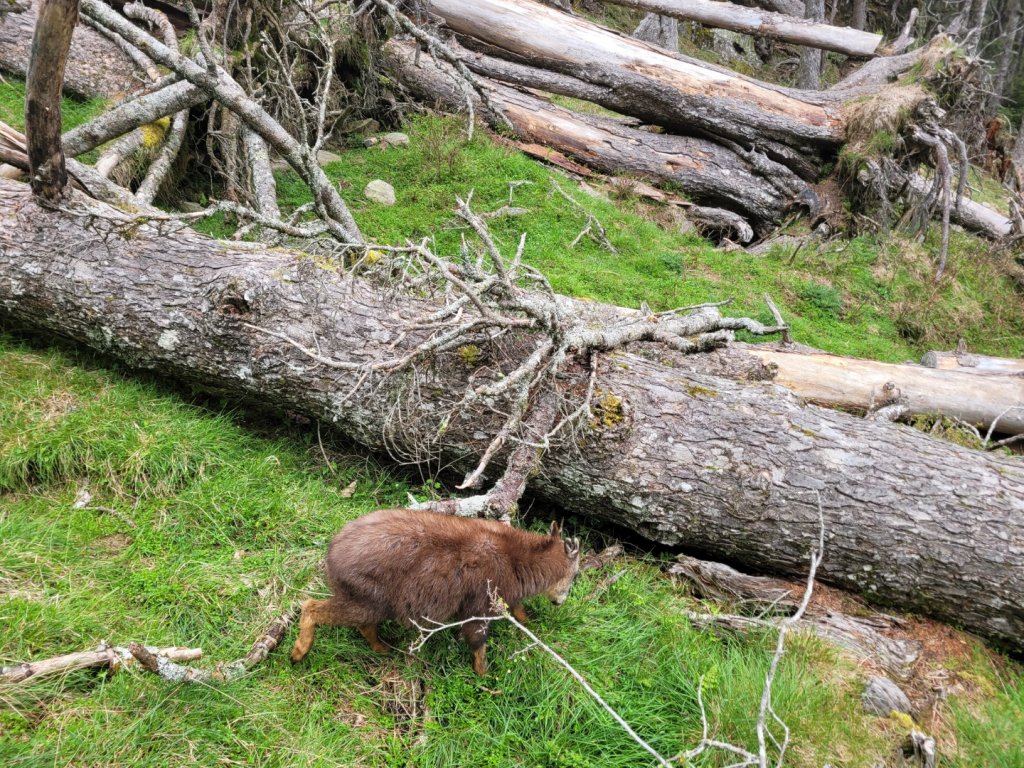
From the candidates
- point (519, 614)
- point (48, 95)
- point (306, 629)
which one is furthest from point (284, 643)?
point (48, 95)

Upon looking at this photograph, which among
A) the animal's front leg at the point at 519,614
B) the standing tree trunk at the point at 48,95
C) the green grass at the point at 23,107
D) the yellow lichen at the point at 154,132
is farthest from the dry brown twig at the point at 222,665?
the green grass at the point at 23,107

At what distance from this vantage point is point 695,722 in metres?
2.92

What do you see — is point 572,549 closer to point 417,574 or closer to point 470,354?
point 417,574

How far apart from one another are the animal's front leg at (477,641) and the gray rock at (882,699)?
1.82m

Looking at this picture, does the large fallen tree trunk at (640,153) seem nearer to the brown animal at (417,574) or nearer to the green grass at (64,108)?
the green grass at (64,108)

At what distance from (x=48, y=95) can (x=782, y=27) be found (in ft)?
34.2

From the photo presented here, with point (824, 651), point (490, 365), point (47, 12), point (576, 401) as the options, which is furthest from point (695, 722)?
point (47, 12)

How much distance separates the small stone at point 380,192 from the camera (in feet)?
25.4

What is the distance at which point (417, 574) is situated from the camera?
9.65 feet

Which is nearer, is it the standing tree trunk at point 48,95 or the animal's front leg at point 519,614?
the animal's front leg at point 519,614

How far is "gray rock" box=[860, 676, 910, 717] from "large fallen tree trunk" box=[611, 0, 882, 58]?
10313 millimetres

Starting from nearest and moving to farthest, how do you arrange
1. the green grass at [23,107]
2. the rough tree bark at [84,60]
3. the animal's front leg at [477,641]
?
the animal's front leg at [477,641], the green grass at [23,107], the rough tree bark at [84,60]

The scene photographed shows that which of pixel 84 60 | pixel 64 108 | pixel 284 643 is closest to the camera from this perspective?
pixel 284 643

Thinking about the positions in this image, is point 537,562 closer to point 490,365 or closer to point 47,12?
point 490,365
